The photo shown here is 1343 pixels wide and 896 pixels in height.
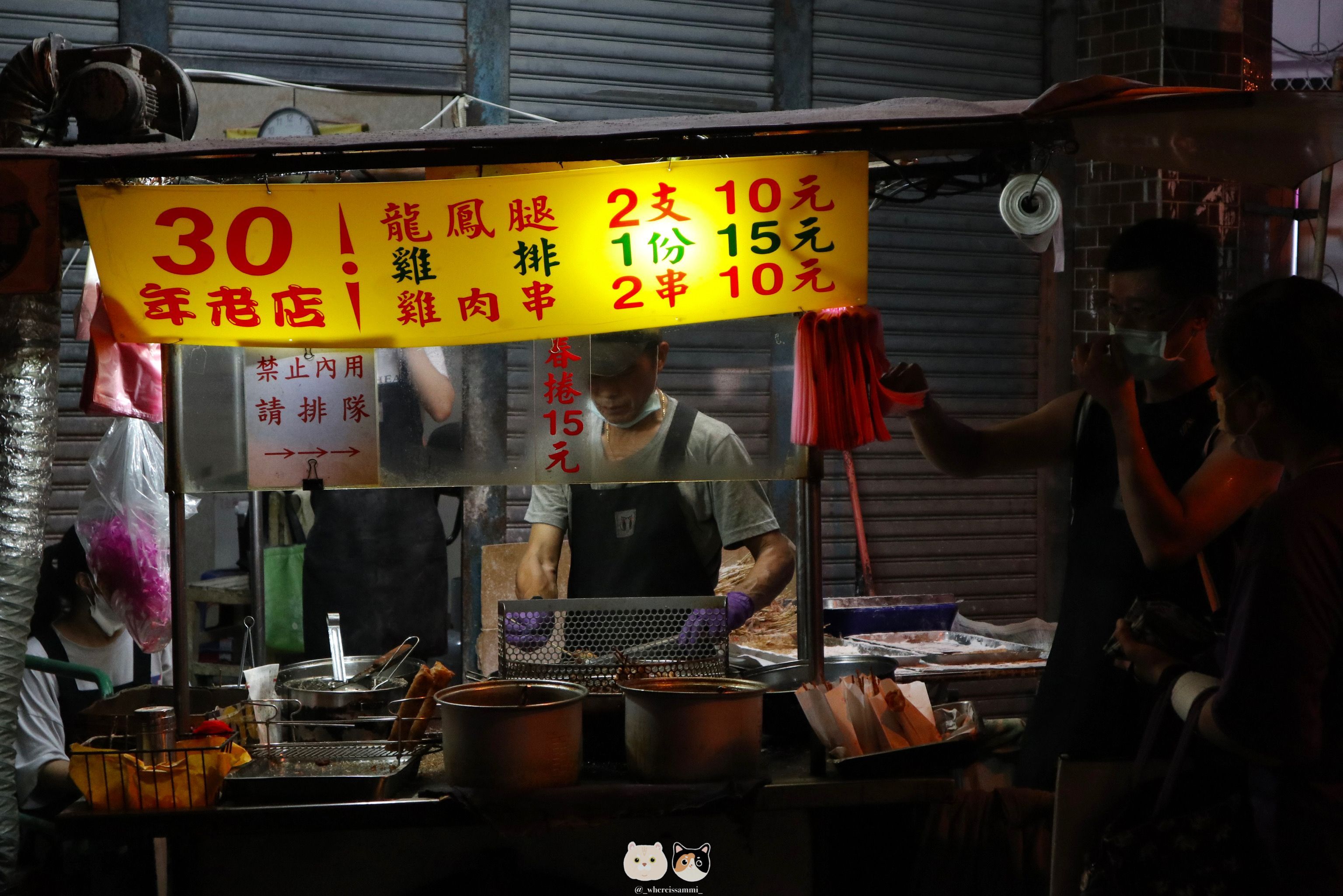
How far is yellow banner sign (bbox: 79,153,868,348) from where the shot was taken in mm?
3311

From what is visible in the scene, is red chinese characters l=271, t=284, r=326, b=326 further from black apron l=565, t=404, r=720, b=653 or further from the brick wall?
the brick wall

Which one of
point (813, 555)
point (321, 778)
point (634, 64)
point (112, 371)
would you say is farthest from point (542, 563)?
point (634, 64)

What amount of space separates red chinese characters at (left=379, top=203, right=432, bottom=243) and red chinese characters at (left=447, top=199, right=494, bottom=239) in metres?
0.08

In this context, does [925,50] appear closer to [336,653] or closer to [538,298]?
[538,298]

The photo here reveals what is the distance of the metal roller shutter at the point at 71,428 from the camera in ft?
20.7

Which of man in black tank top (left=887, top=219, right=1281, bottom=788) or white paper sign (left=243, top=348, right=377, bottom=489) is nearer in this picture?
man in black tank top (left=887, top=219, right=1281, bottom=788)

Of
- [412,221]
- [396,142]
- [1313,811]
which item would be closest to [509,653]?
[412,221]

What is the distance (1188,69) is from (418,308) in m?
6.00

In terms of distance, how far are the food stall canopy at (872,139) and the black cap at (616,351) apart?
0.61m

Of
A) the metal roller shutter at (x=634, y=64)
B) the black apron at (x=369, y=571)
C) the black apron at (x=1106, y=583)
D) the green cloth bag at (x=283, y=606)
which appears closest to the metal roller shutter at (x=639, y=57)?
the metal roller shutter at (x=634, y=64)

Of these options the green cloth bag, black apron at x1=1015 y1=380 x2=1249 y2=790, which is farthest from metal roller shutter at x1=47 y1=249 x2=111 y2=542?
black apron at x1=1015 y1=380 x2=1249 y2=790

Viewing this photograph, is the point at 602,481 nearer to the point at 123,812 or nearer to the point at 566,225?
the point at 566,225

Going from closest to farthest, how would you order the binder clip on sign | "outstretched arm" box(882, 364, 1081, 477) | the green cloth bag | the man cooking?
"outstretched arm" box(882, 364, 1081, 477) < the man cooking < the binder clip on sign < the green cloth bag

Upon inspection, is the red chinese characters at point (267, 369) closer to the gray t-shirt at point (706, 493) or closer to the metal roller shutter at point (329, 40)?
the gray t-shirt at point (706, 493)
